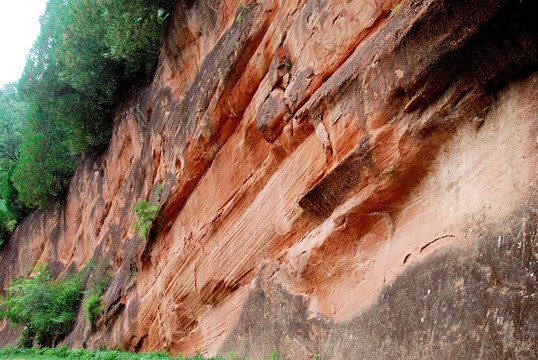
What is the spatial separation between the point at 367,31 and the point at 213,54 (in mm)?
4646

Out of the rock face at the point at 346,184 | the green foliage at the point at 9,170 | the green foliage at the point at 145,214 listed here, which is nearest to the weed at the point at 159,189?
the rock face at the point at 346,184

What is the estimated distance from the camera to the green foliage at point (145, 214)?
11.1m

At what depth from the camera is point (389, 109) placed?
5.24 meters

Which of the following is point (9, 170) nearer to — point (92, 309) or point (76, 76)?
point (76, 76)

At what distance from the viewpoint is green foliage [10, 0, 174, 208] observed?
12.3 meters

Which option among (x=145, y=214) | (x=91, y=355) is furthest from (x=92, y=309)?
(x=145, y=214)

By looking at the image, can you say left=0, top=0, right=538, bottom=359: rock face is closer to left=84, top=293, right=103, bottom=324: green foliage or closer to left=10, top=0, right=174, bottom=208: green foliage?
left=10, top=0, right=174, bottom=208: green foliage

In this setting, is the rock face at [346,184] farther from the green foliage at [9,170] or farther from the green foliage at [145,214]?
the green foliage at [9,170]

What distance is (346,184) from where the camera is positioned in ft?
19.0

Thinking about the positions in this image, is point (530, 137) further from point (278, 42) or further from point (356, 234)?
point (278, 42)

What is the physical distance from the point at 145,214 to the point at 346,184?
22.8 ft

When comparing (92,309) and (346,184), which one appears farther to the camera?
(92,309)

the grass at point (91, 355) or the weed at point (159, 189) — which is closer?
the grass at point (91, 355)

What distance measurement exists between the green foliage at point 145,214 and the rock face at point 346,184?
0.22 metres
